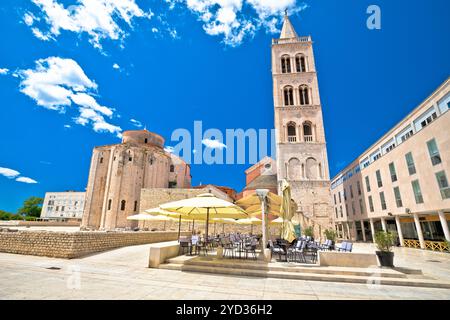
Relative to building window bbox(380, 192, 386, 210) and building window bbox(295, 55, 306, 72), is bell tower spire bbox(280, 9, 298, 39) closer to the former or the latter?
building window bbox(295, 55, 306, 72)

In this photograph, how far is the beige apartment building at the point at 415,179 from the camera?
15992mm

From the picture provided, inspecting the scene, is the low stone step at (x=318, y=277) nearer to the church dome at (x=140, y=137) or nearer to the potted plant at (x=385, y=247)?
the potted plant at (x=385, y=247)

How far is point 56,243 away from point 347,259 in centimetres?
1259

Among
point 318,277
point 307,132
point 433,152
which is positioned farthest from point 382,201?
point 318,277

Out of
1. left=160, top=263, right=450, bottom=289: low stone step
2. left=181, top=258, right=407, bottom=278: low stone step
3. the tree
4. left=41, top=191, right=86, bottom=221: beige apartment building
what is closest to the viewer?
left=160, top=263, right=450, bottom=289: low stone step

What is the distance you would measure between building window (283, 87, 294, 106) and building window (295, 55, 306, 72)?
12.2 ft

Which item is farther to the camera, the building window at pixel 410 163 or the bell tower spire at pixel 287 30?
the bell tower spire at pixel 287 30

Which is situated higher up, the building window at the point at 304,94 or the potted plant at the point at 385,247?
the building window at the point at 304,94

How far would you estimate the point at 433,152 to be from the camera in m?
16.6

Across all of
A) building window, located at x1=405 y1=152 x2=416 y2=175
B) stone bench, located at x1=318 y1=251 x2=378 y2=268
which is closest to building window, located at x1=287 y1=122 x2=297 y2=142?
building window, located at x1=405 y1=152 x2=416 y2=175

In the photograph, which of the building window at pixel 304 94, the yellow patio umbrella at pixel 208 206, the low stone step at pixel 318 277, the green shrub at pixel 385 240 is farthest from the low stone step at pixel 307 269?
the building window at pixel 304 94

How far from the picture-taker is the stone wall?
9.68 metres

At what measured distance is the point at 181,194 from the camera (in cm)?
3094

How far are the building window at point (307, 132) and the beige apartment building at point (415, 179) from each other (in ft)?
27.3
